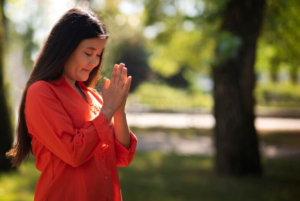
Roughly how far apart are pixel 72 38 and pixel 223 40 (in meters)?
5.00

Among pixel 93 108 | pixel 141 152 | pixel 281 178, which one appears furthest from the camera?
pixel 141 152

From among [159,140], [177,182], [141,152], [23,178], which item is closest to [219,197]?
[177,182]

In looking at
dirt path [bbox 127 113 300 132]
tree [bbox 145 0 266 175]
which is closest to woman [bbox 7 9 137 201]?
tree [bbox 145 0 266 175]

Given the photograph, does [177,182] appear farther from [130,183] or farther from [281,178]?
[281,178]

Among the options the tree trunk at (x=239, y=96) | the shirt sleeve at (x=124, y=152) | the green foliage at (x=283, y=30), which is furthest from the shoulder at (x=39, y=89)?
the green foliage at (x=283, y=30)

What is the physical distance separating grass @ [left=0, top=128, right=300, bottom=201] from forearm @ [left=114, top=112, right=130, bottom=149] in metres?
4.60

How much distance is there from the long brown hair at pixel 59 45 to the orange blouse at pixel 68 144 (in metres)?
0.06

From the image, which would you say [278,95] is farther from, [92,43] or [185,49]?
[92,43]

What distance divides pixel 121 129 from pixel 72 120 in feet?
0.81

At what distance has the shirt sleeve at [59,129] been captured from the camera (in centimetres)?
191

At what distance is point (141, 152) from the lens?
1172cm

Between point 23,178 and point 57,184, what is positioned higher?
point 57,184

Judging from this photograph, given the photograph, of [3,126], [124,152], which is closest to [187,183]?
[3,126]

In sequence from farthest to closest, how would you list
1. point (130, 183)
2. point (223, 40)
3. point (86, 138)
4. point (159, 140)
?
point (159, 140)
point (130, 183)
point (223, 40)
point (86, 138)
